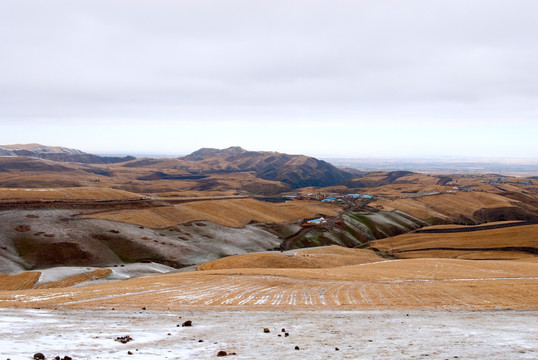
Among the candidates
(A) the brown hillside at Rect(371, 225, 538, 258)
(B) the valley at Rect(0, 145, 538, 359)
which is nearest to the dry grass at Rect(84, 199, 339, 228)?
(B) the valley at Rect(0, 145, 538, 359)

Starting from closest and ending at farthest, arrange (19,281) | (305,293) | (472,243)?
(305,293) < (19,281) < (472,243)

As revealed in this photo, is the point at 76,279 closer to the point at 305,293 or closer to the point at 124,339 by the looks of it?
the point at 305,293

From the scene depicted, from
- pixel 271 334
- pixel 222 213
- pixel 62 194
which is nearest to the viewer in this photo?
pixel 271 334

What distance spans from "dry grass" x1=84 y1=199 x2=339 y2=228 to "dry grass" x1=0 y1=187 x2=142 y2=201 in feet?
77.6

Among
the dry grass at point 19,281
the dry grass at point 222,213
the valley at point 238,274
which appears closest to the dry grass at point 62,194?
the valley at point 238,274

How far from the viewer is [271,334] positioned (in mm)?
20828

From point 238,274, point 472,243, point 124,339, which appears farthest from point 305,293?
point 472,243

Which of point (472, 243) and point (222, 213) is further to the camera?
point (222, 213)

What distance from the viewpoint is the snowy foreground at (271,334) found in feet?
53.4

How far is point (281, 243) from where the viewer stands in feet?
414

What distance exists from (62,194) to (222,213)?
62819mm

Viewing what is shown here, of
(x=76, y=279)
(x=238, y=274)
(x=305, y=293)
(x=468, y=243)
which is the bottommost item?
(x=468, y=243)

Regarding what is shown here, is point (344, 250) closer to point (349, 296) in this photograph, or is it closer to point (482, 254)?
point (482, 254)

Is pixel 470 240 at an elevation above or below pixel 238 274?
below
